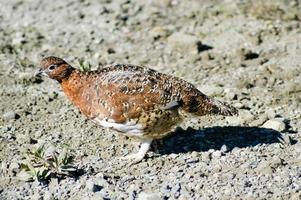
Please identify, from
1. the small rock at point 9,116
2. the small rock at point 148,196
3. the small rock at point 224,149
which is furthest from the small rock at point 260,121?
the small rock at point 9,116

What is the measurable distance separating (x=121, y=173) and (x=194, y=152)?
0.84 metres

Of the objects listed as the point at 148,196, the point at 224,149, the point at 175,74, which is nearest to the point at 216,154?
the point at 224,149

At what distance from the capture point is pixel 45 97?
8.99m

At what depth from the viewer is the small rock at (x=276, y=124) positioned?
7992 millimetres

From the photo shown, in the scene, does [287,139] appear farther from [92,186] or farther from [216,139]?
[92,186]

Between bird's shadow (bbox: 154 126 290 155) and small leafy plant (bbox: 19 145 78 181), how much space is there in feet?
3.47

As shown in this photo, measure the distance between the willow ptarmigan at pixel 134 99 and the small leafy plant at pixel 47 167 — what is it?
0.53 metres

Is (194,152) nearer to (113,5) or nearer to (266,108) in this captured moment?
(266,108)

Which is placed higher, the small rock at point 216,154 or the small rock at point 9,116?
the small rock at point 9,116

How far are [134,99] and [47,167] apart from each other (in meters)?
1.13

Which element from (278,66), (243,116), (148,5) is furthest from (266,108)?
(148,5)

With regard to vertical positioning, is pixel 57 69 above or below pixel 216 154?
above

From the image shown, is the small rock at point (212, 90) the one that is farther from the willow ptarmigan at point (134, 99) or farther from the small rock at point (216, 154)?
the small rock at point (216, 154)

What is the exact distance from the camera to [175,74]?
9.74m
